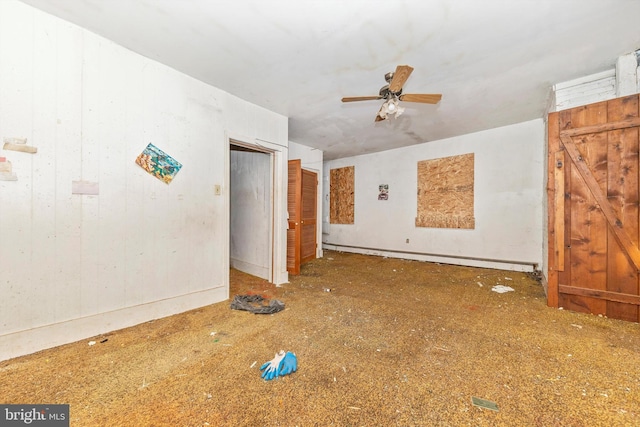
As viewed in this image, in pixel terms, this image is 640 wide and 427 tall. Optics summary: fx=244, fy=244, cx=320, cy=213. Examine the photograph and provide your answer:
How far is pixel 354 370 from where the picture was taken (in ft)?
5.68

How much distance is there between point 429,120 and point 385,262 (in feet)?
10.0

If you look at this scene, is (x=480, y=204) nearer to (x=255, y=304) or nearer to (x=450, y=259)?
(x=450, y=259)

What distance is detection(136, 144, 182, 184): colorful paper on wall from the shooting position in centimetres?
250

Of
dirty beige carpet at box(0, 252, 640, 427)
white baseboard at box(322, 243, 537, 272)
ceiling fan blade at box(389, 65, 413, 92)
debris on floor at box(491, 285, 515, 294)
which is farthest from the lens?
white baseboard at box(322, 243, 537, 272)

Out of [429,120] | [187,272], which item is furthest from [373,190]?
Result: [187,272]

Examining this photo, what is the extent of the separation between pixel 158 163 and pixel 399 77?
2.58 metres

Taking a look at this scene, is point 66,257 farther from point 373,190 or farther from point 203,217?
point 373,190

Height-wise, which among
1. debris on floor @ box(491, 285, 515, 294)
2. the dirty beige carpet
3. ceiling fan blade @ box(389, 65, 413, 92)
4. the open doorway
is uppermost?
ceiling fan blade @ box(389, 65, 413, 92)

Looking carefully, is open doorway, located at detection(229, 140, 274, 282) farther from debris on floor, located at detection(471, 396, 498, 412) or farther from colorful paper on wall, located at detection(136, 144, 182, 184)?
debris on floor, located at detection(471, 396, 498, 412)

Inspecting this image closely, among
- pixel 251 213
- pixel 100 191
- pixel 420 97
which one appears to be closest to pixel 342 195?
pixel 251 213

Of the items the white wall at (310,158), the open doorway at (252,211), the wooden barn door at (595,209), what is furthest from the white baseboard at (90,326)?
the wooden barn door at (595,209)

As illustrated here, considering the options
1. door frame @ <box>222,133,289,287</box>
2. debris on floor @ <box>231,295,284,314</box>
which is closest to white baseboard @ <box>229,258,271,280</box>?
door frame @ <box>222,133,289,287</box>

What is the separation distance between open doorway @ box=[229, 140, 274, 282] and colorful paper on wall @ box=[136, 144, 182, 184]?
1.17 metres

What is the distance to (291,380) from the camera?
163 cm
